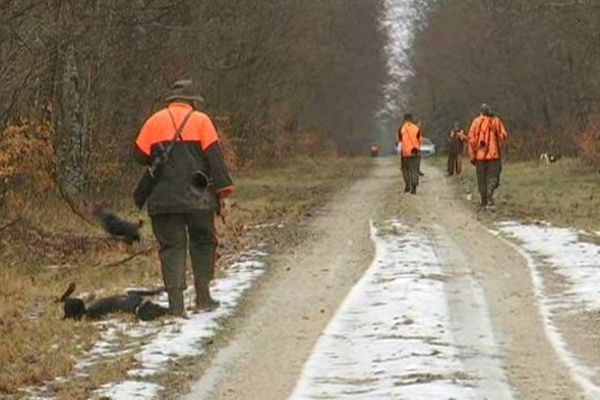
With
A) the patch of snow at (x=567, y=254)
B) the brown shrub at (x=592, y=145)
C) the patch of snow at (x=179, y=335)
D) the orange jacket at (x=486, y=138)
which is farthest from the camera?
the brown shrub at (x=592, y=145)

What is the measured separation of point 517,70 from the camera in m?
63.0

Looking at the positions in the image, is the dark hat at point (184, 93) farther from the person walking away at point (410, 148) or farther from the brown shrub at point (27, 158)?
the person walking away at point (410, 148)

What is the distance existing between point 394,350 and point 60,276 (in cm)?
628

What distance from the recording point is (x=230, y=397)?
7773mm

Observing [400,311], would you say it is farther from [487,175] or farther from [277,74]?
[277,74]

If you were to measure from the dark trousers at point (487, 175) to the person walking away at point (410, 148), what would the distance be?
154 inches

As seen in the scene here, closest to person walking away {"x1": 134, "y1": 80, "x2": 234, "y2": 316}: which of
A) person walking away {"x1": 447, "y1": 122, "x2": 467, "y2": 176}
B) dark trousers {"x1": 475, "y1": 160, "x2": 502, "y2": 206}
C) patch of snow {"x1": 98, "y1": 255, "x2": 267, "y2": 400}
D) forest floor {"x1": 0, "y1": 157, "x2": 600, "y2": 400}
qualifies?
patch of snow {"x1": 98, "y1": 255, "x2": 267, "y2": 400}

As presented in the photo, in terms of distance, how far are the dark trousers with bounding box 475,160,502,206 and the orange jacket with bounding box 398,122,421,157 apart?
12.8 feet

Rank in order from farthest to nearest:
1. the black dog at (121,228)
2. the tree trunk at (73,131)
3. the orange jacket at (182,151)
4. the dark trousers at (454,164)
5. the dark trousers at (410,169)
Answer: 1. the dark trousers at (454,164)
2. the dark trousers at (410,169)
3. the tree trunk at (73,131)
4. the black dog at (121,228)
5. the orange jacket at (182,151)

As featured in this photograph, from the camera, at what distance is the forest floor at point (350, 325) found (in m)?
8.00

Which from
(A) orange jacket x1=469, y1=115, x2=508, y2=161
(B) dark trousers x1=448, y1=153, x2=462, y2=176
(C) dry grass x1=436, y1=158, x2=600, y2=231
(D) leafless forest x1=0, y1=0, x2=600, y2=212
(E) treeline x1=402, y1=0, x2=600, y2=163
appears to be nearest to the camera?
(D) leafless forest x1=0, y1=0, x2=600, y2=212

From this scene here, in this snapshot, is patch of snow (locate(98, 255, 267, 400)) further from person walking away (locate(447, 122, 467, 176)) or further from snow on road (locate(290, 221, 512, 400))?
person walking away (locate(447, 122, 467, 176))

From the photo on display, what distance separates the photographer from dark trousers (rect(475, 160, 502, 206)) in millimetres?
22978

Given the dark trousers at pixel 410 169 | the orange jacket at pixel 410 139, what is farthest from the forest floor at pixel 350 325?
the dark trousers at pixel 410 169
